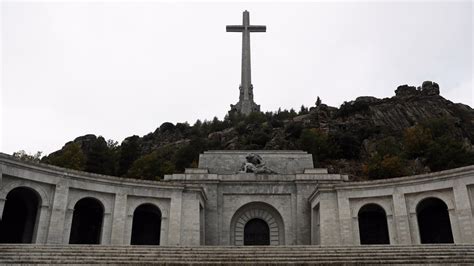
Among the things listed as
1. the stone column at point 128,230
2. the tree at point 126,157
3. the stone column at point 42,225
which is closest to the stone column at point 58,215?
the stone column at point 42,225

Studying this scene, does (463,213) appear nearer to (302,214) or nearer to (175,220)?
(302,214)

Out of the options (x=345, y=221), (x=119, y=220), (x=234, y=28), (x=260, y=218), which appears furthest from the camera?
(x=234, y=28)

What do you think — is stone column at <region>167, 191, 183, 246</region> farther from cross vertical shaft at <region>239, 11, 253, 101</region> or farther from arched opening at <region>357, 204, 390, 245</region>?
cross vertical shaft at <region>239, 11, 253, 101</region>

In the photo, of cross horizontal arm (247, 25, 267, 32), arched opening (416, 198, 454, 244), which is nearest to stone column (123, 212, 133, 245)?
arched opening (416, 198, 454, 244)

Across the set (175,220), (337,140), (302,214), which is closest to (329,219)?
(302,214)

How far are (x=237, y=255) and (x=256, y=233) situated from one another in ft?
44.4

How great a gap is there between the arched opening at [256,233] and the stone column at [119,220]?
8873 mm

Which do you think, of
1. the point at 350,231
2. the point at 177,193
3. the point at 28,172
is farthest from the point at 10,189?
the point at 350,231

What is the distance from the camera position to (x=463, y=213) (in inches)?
974

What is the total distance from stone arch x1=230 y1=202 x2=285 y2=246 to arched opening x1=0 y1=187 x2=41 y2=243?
13.1 m

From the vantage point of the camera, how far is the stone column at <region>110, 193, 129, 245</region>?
27.7m

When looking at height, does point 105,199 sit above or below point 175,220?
above

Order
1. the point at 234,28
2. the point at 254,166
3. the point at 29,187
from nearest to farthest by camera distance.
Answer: the point at 29,187 → the point at 254,166 → the point at 234,28

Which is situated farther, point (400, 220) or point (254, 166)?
point (254, 166)
